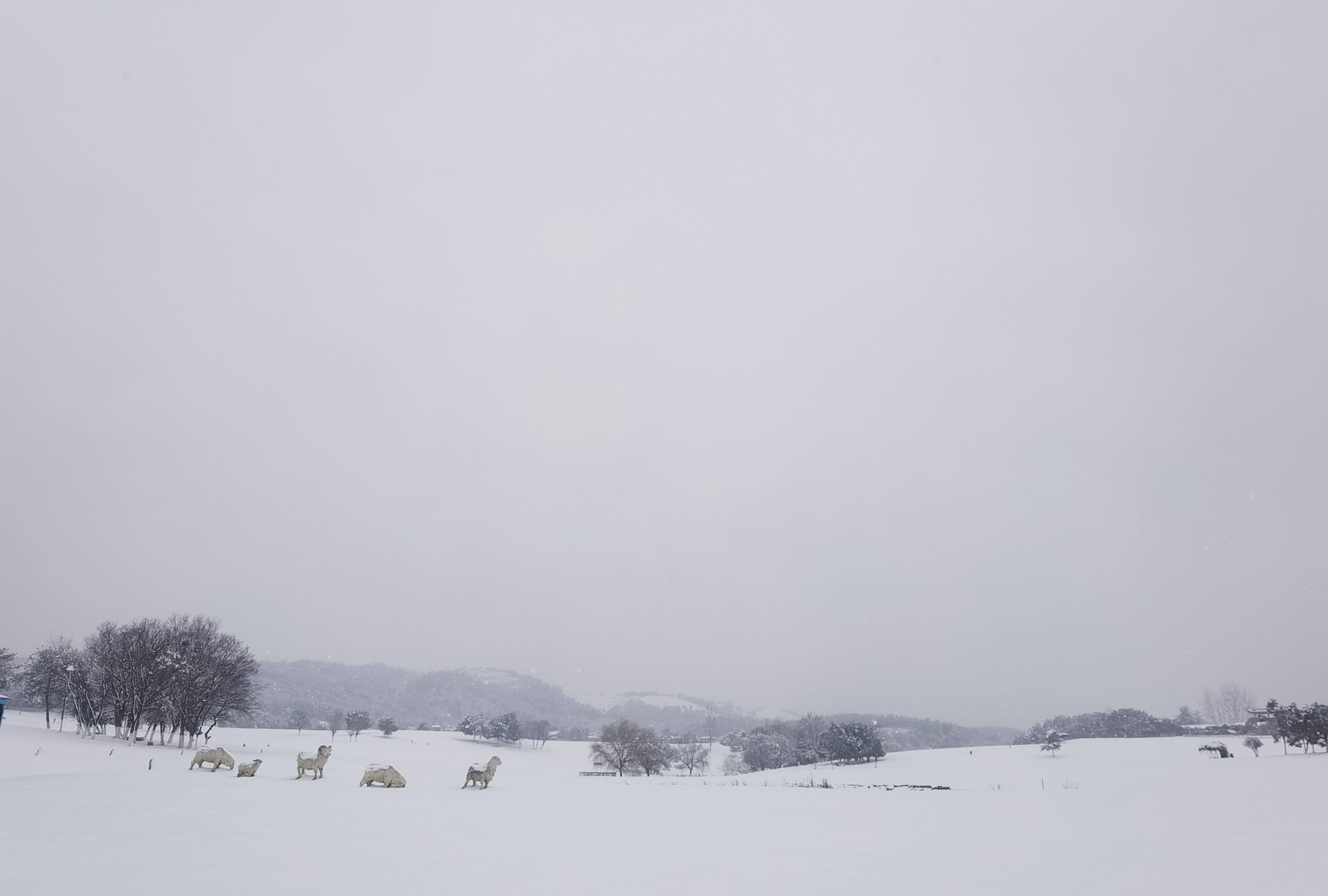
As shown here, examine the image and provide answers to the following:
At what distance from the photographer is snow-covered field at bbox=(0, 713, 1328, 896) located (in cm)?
1054

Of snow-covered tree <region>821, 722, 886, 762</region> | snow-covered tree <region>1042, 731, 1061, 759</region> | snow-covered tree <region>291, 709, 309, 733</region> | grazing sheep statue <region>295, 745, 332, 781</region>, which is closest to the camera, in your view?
grazing sheep statue <region>295, 745, 332, 781</region>

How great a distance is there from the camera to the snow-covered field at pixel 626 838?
10.5 metres

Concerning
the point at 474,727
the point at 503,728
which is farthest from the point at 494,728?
the point at 474,727

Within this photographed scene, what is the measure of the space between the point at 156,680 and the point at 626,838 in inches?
2171

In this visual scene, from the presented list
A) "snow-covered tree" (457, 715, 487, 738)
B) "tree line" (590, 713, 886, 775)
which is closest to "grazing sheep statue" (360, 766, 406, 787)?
"tree line" (590, 713, 886, 775)

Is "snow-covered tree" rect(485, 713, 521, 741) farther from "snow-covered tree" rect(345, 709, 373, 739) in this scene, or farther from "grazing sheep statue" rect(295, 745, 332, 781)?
"grazing sheep statue" rect(295, 745, 332, 781)

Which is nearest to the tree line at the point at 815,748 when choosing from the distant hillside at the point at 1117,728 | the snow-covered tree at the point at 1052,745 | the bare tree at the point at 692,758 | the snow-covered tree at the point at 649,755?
the bare tree at the point at 692,758

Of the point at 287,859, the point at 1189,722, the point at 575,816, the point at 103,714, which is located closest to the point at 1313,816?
the point at 575,816

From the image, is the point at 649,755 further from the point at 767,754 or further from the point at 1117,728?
the point at 1117,728

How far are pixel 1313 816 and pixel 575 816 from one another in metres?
25.5

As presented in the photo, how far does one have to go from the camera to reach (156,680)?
51.4 metres

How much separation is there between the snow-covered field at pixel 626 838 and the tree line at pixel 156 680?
1980 centimetres

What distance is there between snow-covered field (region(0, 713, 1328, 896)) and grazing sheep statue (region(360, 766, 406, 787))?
732 mm

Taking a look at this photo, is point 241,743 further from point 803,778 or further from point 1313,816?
point 1313,816
